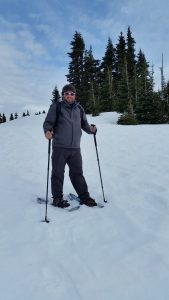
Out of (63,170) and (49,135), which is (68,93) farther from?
(63,170)

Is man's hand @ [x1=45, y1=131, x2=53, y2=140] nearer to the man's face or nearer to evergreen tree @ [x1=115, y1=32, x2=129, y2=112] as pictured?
the man's face

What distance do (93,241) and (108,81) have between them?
42.9m

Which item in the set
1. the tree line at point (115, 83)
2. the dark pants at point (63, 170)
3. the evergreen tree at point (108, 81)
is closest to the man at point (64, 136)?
the dark pants at point (63, 170)

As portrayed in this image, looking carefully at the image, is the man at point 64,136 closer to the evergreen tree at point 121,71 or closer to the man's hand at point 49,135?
the man's hand at point 49,135

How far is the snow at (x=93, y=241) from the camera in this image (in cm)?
374

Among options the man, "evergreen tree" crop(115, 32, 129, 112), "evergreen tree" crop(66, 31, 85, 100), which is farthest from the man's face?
"evergreen tree" crop(66, 31, 85, 100)

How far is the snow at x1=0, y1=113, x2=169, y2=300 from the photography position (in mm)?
3742

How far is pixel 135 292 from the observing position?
11.8 ft

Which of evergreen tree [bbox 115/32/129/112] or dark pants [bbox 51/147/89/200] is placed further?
evergreen tree [bbox 115/32/129/112]

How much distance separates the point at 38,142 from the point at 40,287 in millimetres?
14270

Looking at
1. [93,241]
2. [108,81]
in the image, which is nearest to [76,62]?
[108,81]

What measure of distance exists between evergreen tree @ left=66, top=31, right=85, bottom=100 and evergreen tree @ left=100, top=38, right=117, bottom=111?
3.81 m

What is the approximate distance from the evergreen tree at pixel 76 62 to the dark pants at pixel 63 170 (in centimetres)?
4065

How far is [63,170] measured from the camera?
7.10 metres
